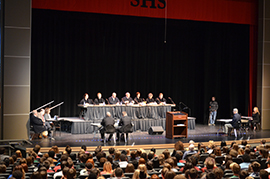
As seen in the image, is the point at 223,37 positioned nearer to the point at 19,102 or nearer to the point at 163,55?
the point at 163,55

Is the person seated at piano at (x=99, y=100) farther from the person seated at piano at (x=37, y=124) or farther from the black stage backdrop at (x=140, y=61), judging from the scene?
the person seated at piano at (x=37, y=124)

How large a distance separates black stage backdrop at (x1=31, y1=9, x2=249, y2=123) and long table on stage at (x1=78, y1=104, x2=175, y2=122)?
309 centimetres

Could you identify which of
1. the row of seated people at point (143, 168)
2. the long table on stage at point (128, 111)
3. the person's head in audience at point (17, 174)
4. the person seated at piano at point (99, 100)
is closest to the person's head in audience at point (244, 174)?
the row of seated people at point (143, 168)

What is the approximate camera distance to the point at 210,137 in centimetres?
1377

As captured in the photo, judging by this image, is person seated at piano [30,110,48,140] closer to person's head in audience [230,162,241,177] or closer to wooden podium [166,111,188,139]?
wooden podium [166,111,188,139]

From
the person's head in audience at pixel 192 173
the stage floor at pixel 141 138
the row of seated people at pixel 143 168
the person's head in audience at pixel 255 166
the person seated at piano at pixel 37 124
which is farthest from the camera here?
the person seated at piano at pixel 37 124

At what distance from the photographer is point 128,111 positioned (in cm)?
1540

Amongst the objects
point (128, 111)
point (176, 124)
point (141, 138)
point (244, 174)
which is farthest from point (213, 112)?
point (244, 174)

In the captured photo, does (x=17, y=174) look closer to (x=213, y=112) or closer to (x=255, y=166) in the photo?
(x=255, y=166)

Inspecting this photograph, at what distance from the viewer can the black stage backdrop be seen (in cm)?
1725

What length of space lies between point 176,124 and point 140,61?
21.3 ft

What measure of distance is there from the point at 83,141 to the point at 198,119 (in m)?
8.80

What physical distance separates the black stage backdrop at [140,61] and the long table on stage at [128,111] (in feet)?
10.1

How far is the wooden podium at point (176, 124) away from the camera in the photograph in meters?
13.1
